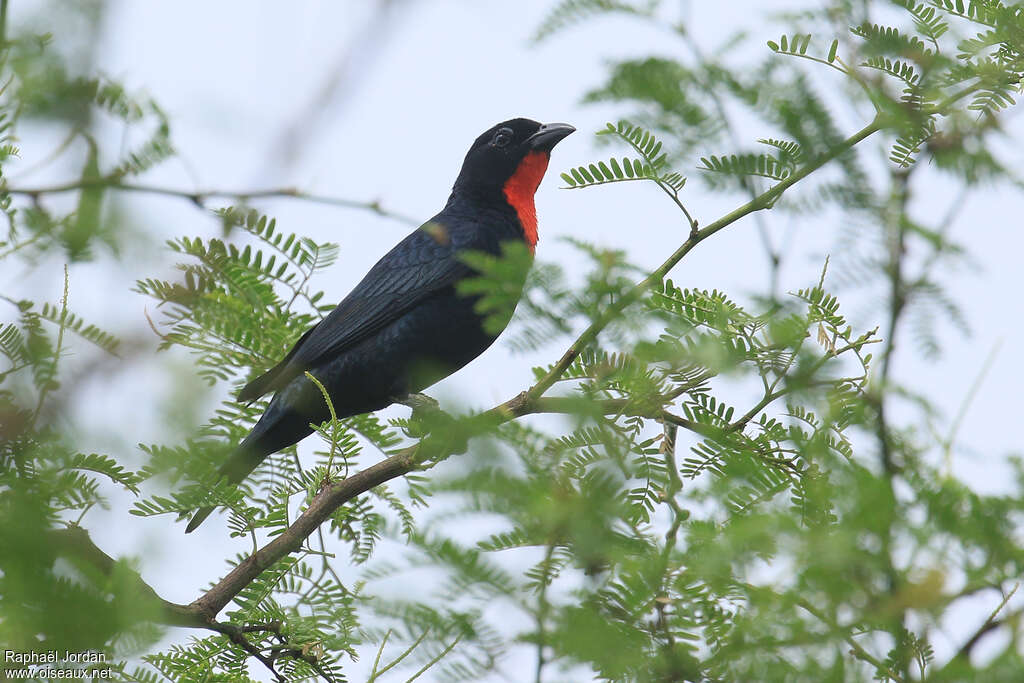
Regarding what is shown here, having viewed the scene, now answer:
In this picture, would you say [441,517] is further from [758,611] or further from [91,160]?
[91,160]

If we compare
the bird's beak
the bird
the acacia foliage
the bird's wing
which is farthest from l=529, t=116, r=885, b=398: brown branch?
the bird's beak

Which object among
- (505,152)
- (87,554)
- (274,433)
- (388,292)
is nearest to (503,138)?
(505,152)

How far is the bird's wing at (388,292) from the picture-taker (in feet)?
16.8

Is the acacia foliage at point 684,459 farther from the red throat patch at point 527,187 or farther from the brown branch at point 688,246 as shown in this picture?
the red throat patch at point 527,187

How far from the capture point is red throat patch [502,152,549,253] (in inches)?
235

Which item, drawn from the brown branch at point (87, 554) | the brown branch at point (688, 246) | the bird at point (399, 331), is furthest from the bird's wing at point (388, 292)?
the brown branch at point (87, 554)

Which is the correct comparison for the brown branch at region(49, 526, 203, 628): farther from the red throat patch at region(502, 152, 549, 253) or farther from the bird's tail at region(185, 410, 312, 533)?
the red throat patch at region(502, 152, 549, 253)

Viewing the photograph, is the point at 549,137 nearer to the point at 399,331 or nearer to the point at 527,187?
the point at 527,187

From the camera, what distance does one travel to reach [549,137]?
608 cm

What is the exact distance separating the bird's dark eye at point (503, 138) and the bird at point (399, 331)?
1.00 ft

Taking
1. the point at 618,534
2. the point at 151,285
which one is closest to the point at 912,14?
the point at 618,534

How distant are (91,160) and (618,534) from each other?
3.88 feet

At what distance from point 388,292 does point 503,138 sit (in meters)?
1.41

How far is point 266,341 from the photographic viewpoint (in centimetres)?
435
